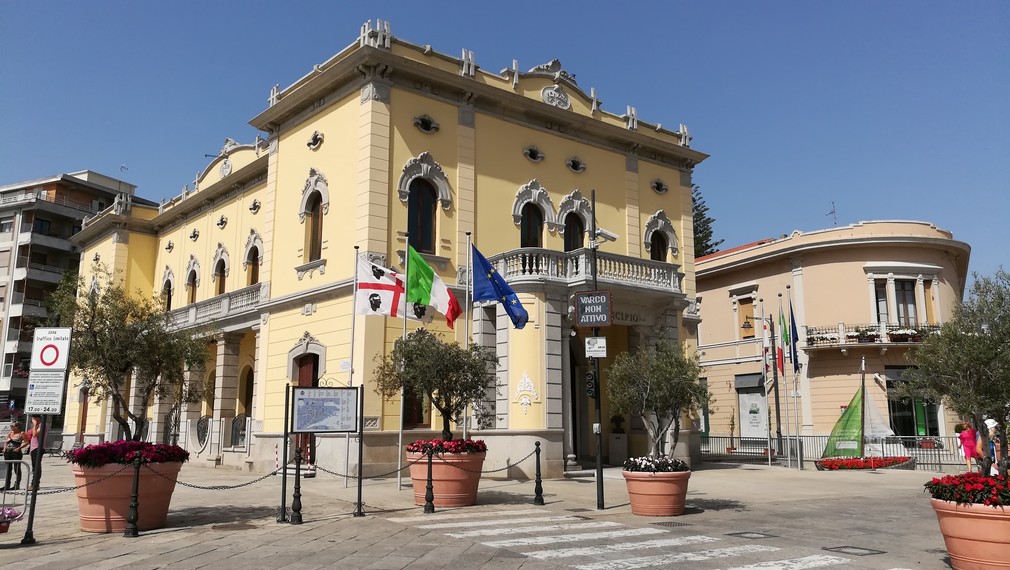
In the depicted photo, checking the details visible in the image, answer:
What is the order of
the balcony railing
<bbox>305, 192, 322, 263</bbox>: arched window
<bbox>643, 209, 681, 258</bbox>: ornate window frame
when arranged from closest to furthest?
1. <bbox>305, 192, 322, 263</bbox>: arched window
2. <bbox>643, 209, 681, 258</bbox>: ornate window frame
3. the balcony railing

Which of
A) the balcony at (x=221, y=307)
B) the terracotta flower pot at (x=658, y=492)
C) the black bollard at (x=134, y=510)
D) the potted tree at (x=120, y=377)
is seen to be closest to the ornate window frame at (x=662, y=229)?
the balcony at (x=221, y=307)

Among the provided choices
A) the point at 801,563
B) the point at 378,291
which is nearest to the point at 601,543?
the point at 801,563

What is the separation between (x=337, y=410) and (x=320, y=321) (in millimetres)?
9478

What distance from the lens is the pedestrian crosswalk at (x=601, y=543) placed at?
374 inches

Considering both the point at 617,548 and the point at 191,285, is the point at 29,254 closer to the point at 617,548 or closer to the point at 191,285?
the point at 191,285

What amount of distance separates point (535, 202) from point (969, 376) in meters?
16.2

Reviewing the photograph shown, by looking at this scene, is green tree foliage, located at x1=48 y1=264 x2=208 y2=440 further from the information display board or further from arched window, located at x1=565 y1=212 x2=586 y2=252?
arched window, located at x1=565 y1=212 x2=586 y2=252

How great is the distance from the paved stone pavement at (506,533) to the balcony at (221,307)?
1056 cm

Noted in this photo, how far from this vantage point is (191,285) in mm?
34969

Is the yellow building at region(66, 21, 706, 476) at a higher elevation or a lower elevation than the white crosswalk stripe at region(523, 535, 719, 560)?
higher

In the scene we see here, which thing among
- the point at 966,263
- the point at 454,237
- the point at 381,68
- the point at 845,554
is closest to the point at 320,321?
the point at 454,237

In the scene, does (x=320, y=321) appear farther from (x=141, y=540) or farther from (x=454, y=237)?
(x=141, y=540)

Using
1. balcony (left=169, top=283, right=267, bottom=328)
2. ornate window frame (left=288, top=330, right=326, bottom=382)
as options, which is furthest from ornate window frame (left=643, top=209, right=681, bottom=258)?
balcony (left=169, top=283, right=267, bottom=328)

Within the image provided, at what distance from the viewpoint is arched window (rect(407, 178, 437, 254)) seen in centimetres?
2328
